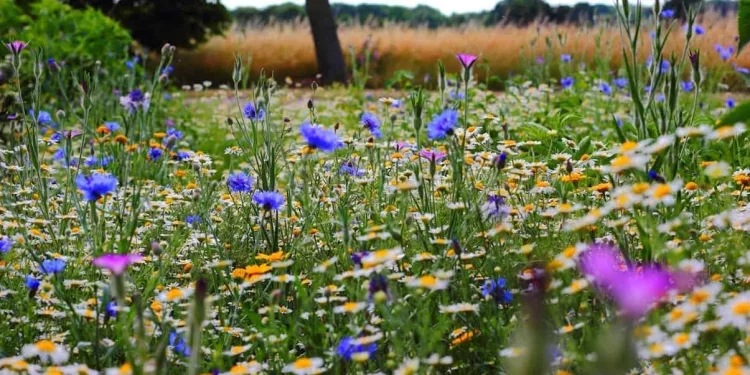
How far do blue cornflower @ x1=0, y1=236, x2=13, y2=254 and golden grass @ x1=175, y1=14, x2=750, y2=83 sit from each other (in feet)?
33.0

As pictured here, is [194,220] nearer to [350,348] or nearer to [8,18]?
[350,348]

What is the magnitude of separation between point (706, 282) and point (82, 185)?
154 centimetres

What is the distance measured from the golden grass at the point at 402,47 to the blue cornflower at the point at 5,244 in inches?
395

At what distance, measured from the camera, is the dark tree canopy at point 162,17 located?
16.4 m

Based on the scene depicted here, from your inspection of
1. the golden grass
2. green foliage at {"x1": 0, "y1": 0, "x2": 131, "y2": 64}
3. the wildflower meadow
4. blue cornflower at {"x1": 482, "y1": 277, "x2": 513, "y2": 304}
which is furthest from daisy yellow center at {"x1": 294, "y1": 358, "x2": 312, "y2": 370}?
the golden grass

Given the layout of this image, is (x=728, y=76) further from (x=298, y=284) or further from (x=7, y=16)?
(x=298, y=284)

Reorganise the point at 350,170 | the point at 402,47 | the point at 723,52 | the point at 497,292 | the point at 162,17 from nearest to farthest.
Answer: the point at 497,292
the point at 350,170
the point at 723,52
the point at 402,47
the point at 162,17

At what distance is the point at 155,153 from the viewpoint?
3.80m

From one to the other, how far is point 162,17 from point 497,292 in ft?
51.3

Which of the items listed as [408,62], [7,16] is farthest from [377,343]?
[408,62]

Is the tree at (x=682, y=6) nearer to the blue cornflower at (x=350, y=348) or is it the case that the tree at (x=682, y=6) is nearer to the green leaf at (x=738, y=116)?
the green leaf at (x=738, y=116)

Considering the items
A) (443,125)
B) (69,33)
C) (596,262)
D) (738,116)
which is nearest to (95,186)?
(443,125)

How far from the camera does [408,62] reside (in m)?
14.5

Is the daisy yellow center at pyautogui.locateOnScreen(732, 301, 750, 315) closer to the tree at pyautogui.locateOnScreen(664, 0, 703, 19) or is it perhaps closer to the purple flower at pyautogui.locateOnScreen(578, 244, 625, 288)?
the purple flower at pyautogui.locateOnScreen(578, 244, 625, 288)
